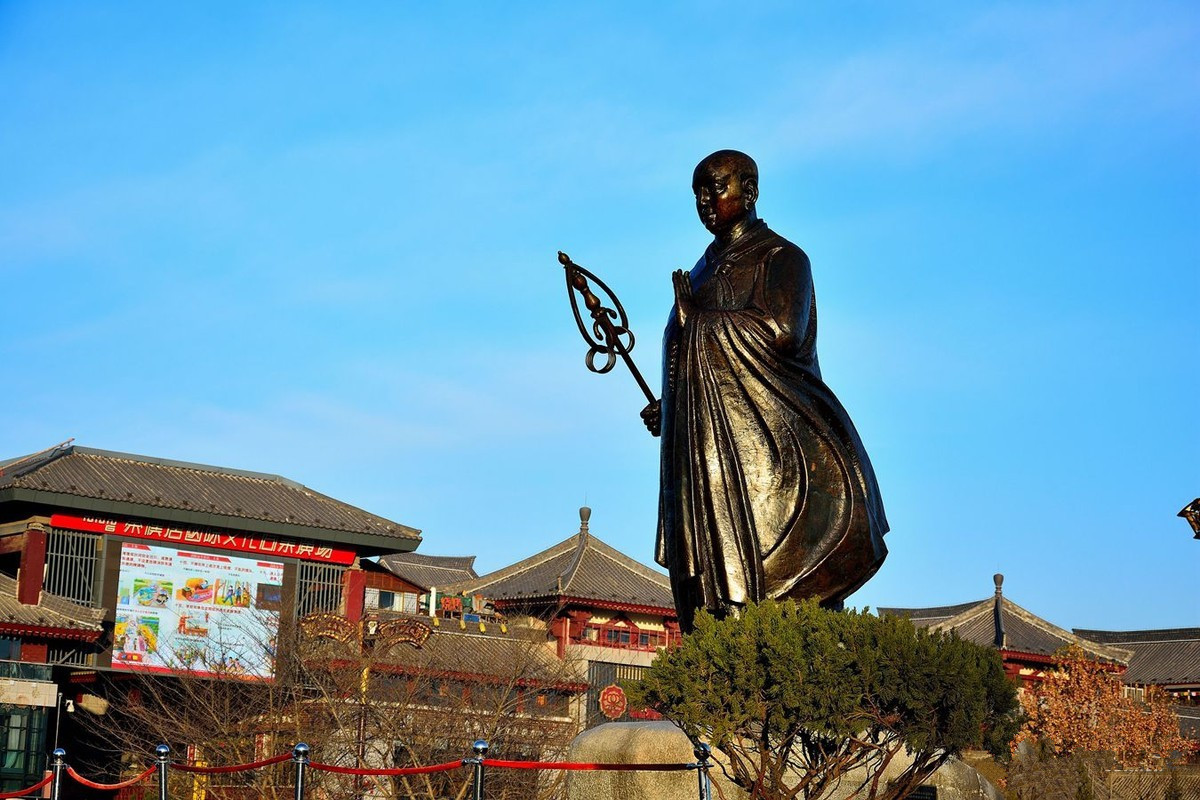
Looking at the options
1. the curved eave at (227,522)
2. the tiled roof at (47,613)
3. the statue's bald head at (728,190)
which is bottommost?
the statue's bald head at (728,190)

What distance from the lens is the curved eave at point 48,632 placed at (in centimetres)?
3062

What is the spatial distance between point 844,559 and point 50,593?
2893 cm

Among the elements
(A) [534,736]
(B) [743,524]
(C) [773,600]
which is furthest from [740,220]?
(A) [534,736]

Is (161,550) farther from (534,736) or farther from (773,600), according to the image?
(773,600)

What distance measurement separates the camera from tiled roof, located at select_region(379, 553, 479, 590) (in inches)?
2212

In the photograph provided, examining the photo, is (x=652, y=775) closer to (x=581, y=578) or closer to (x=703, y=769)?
(x=703, y=769)

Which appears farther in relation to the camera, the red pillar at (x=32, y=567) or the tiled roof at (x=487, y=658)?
the red pillar at (x=32, y=567)

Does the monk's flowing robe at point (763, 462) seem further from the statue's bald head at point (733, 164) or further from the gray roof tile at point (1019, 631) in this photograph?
the gray roof tile at point (1019, 631)

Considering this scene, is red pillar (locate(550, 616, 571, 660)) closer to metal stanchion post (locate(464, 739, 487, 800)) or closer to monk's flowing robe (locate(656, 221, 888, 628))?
monk's flowing robe (locate(656, 221, 888, 628))

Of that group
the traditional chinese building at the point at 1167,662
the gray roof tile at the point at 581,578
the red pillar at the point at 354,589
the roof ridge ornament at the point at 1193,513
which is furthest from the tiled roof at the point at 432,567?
the roof ridge ornament at the point at 1193,513

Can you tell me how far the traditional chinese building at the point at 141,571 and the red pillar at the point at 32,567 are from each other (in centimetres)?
3

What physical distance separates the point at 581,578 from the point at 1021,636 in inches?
619

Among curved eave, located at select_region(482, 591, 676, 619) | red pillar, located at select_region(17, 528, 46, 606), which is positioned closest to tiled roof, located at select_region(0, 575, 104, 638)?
red pillar, located at select_region(17, 528, 46, 606)

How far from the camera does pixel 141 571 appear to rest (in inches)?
1329
